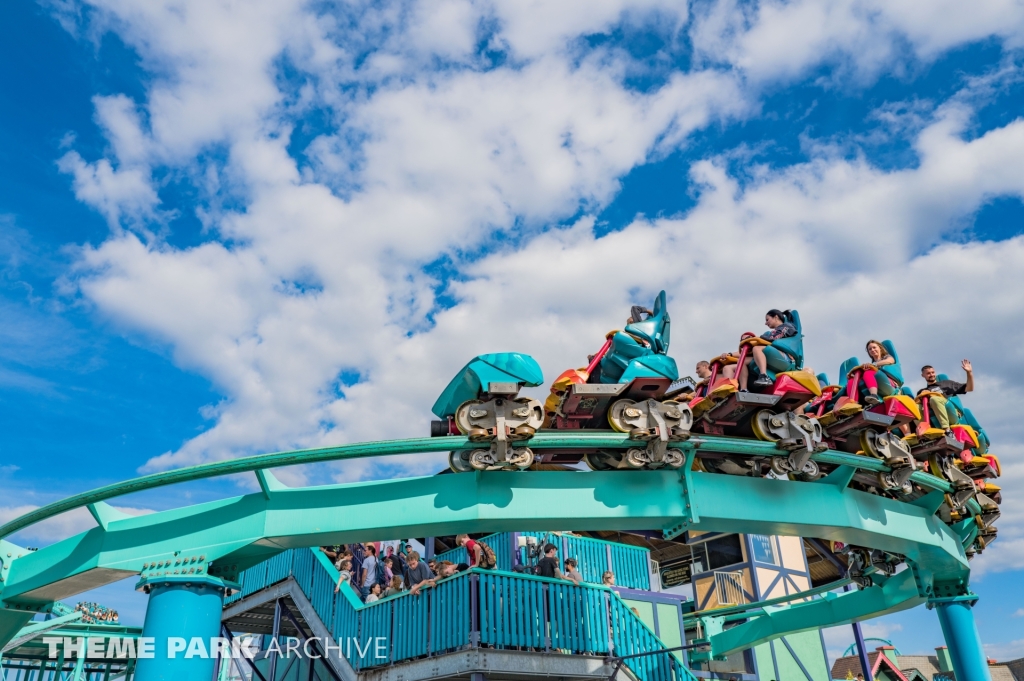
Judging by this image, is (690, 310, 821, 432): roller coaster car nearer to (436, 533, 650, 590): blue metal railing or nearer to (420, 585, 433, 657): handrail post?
(420, 585, 433, 657): handrail post

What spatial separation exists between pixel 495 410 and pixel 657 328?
6.56ft

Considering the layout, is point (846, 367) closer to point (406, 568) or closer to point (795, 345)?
point (795, 345)

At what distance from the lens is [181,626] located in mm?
5602

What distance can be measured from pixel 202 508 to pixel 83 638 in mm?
11953

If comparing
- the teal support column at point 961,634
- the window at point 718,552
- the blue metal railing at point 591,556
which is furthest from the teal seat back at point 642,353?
the window at point 718,552

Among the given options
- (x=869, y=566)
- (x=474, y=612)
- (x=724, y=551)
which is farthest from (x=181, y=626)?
(x=724, y=551)

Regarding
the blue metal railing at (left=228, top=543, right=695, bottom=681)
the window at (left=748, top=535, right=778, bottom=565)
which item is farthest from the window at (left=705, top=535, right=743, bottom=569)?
the blue metal railing at (left=228, top=543, right=695, bottom=681)

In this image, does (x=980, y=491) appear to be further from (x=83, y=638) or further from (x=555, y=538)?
(x=83, y=638)

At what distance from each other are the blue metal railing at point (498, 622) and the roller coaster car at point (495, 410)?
4747 millimetres

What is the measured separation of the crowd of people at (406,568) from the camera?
11172 mm

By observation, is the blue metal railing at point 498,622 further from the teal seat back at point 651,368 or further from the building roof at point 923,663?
the building roof at point 923,663

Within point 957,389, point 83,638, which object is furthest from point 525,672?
point 83,638

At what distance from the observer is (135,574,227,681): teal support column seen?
17.8 ft

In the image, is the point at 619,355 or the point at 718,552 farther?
the point at 718,552
